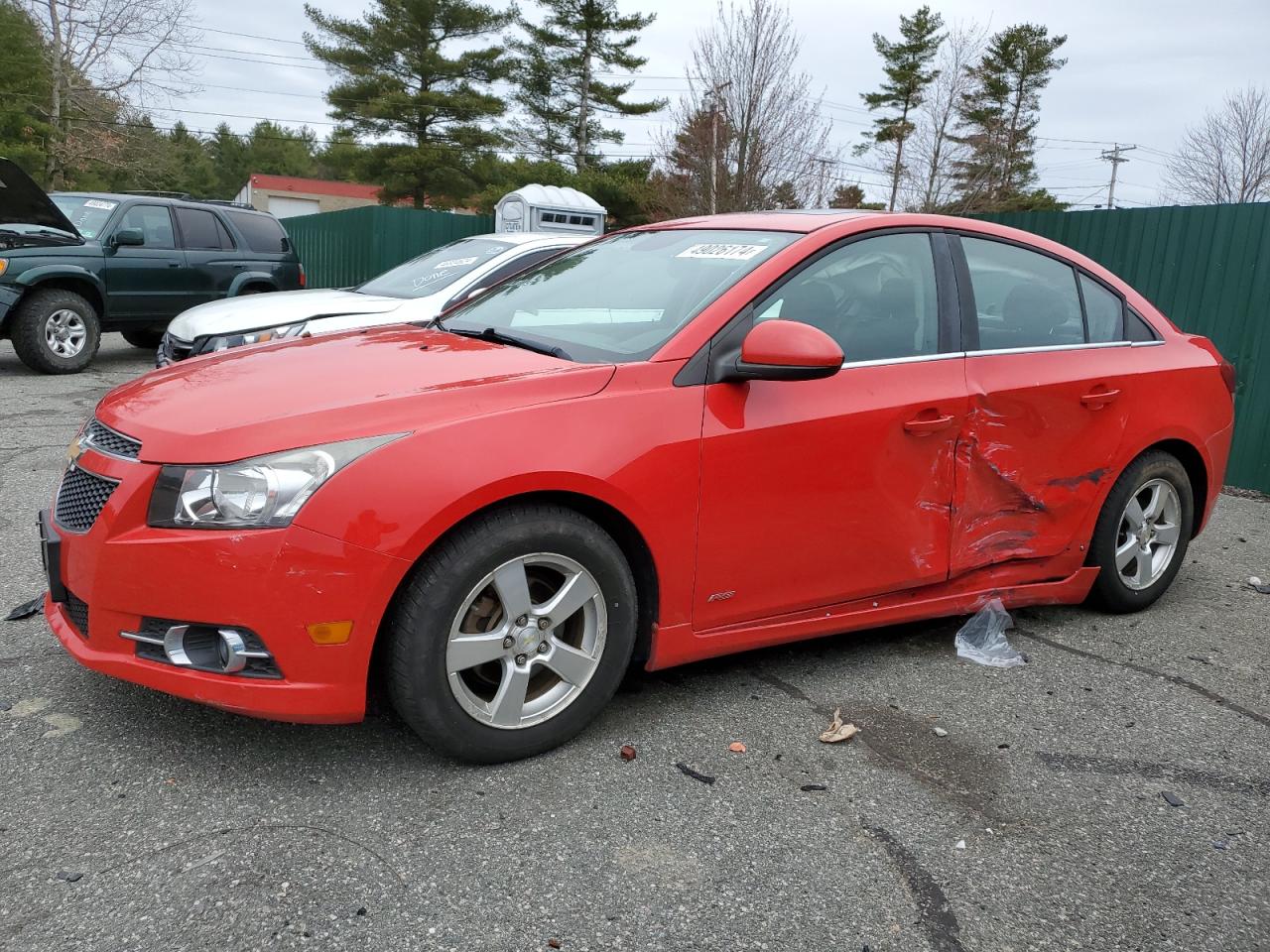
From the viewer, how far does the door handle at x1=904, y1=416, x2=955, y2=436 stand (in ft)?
11.1

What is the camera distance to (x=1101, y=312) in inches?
165

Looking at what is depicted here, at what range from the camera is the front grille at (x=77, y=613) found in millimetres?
2660

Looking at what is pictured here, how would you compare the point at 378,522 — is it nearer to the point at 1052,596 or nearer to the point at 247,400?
the point at 247,400

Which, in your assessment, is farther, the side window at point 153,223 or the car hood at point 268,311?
the side window at point 153,223

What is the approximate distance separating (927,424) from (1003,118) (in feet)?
123

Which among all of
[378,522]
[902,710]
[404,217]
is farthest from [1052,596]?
[404,217]

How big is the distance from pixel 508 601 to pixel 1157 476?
305 centimetres

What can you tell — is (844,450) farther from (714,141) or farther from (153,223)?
(714,141)

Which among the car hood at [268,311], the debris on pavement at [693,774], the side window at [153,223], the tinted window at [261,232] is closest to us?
the debris on pavement at [693,774]

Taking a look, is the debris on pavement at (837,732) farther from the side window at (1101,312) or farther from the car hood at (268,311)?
the car hood at (268,311)

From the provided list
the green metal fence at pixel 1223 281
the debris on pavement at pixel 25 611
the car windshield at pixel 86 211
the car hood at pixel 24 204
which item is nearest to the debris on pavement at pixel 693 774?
the debris on pavement at pixel 25 611

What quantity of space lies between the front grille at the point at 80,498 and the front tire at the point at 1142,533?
12.0ft

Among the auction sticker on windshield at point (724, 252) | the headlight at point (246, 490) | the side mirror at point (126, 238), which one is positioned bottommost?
the headlight at point (246, 490)

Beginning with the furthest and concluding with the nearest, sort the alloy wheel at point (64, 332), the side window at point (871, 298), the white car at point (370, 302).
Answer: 1. the alloy wheel at point (64, 332)
2. the white car at point (370, 302)
3. the side window at point (871, 298)
